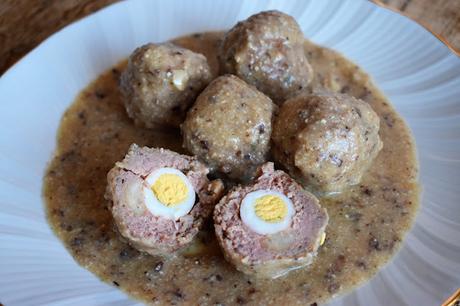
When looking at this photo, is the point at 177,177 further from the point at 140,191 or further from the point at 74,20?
the point at 74,20

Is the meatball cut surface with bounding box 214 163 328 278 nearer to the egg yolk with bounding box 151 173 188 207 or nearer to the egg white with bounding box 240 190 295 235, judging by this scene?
the egg white with bounding box 240 190 295 235

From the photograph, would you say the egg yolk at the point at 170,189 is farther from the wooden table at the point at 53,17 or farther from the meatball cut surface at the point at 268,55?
the wooden table at the point at 53,17

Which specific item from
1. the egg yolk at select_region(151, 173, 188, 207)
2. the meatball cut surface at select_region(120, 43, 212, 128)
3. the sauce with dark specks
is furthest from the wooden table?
the egg yolk at select_region(151, 173, 188, 207)

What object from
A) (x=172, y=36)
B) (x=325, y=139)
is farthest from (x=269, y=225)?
(x=172, y=36)

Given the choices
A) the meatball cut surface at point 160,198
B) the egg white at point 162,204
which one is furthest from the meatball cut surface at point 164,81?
the egg white at point 162,204

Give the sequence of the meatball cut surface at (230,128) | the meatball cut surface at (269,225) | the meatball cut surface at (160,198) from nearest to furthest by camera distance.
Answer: the meatball cut surface at (269,225) < the meatball cut surface at (160,198) < the meatball cut surface at (230,128)

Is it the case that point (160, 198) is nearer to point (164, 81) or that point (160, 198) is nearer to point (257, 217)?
point (257, 217)

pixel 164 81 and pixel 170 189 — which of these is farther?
pixel 164 81
